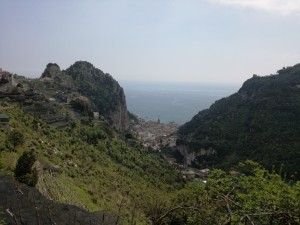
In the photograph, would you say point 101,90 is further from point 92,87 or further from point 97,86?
point 92,87

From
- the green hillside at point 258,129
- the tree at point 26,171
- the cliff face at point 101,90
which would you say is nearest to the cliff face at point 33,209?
the tree at point 26,171

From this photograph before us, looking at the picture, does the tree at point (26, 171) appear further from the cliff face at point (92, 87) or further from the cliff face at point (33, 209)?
the cliff face at point (92, 87)

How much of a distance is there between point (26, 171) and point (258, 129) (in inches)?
2147

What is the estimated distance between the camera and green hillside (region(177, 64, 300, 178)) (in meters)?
59.4

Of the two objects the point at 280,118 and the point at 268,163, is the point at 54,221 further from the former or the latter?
the point at 280,118

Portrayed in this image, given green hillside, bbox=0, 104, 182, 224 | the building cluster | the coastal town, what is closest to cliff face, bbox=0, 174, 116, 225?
green hillside, bbox=0, 104, 182, 224

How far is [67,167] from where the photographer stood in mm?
32188

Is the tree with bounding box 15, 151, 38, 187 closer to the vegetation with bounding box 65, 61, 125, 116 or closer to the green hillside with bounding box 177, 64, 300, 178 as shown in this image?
the green hillside with bounding box 177, 64, 300, 178

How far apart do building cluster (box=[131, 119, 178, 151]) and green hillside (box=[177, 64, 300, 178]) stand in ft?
32.2

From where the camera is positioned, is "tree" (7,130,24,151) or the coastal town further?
the coastal town

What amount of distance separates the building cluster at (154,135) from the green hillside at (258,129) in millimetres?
9820

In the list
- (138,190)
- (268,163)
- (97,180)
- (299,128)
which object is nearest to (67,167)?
(97,180)

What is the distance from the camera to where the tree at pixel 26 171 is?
21.8 m

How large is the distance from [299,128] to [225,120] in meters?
21.9
